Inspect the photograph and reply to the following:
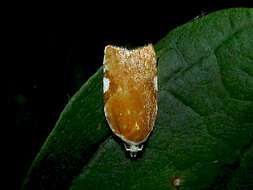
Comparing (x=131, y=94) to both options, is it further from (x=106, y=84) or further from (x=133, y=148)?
(x=133, y=148)

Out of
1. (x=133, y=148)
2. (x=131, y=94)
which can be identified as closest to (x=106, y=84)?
(x=131, y=94)

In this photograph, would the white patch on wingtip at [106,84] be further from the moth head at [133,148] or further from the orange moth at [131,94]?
the moth head at [133,148]

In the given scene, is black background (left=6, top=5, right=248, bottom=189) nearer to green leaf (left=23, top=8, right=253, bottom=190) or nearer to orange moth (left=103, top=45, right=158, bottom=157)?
orange moth (left=103, top=45, right=158, bottom=157)

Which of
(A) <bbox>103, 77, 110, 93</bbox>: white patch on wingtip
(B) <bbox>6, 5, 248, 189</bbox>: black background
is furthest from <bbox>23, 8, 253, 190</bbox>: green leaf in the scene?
(B) <bbox>6, 5, 248, 189</bbox>: black background

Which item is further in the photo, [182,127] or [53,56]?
[53,56]

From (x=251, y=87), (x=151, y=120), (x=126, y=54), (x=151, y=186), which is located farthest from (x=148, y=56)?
(x=151, y=186)

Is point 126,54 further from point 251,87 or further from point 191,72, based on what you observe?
point 251,87

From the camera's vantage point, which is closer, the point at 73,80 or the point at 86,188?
the point at 86,188
